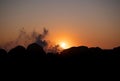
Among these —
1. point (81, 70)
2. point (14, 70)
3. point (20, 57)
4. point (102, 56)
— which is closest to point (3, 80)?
point (14, 70)

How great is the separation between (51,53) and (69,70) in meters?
15.9

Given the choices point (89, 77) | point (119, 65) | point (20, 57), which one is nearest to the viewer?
point (89, 77)

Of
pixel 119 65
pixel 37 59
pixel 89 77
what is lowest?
pixel 89 77

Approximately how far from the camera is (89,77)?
3196 inches

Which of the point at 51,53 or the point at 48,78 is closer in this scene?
the point at 48,78

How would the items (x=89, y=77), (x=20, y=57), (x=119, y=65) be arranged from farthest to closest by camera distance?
(x=20, y=57) → (x=119, y=65) → (x=89, y=77)

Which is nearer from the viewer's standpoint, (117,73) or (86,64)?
(117,73)

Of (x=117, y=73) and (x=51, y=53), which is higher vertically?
(x=51, y=53)

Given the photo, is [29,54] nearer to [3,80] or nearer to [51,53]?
[51,53]

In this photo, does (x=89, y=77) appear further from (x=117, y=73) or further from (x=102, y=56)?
(x=102, y=56)

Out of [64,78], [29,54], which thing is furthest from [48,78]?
[29,54]

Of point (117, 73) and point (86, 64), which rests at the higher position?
point (86, 64)

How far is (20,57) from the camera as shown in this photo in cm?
9438

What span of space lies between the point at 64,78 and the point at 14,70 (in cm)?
2055
